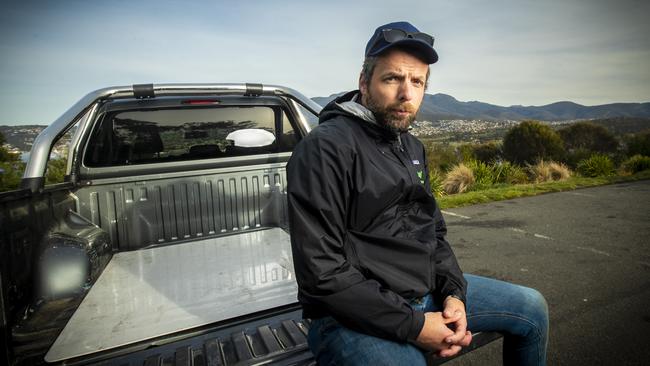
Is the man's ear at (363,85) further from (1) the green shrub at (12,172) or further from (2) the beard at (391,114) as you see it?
(1) the green shrub at (12,172)

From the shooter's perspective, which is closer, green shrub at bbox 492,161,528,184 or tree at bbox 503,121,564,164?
green shrub at bbox 492,161,528,184

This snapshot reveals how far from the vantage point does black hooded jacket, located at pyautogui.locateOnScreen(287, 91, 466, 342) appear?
1.36 metres

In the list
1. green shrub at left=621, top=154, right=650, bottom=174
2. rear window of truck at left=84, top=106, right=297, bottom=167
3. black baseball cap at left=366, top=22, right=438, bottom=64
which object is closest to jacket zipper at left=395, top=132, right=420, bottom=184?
black baseball cap at left=366, top=22, right=438, bottom=64

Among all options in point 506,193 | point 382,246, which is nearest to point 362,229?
point 382,246

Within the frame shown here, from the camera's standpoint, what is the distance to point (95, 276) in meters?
2.61

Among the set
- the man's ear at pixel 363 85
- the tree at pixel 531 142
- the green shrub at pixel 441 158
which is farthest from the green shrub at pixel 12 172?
the tree at pixel 531 142

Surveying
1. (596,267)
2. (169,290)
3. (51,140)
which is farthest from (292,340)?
(596,267)

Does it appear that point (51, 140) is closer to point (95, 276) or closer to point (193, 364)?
point (95, 276)

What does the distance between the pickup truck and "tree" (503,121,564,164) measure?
31629mm

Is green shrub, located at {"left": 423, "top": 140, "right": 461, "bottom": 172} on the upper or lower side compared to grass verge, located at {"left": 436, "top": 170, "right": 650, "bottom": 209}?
upper

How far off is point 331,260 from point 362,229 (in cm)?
24

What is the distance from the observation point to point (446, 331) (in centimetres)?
145

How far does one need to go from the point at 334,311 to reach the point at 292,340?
19.1 inches

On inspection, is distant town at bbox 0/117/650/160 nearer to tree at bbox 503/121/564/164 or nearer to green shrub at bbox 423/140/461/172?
green shrub at bbox 423/140/461/172
